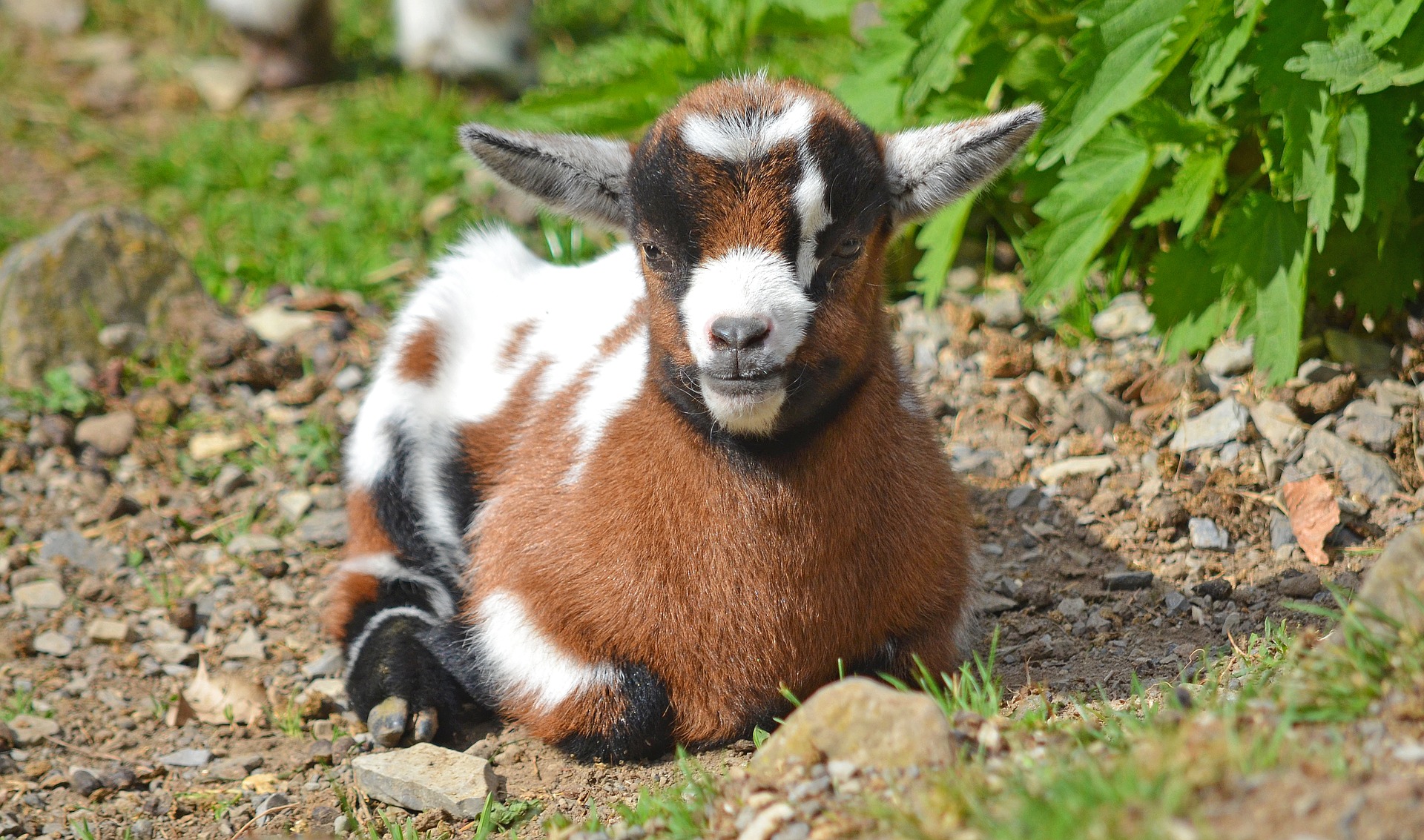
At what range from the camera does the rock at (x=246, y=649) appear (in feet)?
16.8

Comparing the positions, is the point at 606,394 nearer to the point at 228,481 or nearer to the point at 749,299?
the point at 749,299

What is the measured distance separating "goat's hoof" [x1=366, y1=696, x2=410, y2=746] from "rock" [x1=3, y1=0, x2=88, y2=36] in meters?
7.57

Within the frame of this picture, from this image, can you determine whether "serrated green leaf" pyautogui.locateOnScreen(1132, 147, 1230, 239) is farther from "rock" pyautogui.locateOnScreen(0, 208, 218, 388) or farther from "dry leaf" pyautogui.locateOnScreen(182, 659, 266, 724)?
"rock" pyautogui.locateOnScreen(0, 208, 218, 388)

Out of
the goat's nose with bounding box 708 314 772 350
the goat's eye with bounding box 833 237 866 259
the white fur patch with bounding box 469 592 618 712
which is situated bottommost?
the white fur patch with bounding box 469 592 618 712

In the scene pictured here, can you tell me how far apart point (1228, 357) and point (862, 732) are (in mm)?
3172

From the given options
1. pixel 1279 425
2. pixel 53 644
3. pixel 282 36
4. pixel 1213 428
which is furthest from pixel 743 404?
pixel 282 36

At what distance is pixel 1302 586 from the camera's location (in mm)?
4516

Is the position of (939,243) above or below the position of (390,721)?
above

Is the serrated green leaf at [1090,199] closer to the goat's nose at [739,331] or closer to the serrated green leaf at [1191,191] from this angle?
the serrated green leaf at [1191,191]

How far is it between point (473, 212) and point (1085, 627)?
14.2ft

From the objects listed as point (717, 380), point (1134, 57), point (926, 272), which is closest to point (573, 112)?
point (926, 272)

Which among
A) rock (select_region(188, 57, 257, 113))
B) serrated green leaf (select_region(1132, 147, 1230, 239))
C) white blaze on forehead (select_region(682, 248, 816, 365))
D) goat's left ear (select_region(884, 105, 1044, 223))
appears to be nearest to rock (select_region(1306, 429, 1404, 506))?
serrated green leaf (select_region(1132, 147, 1230, 239))

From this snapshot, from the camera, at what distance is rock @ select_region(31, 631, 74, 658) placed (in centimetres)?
510

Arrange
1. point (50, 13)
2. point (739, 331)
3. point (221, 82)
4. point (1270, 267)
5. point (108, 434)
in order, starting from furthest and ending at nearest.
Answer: point (50, 13) → point (221, 82) → point (108, 434) → point (1270, 267) → point (739, 331)
